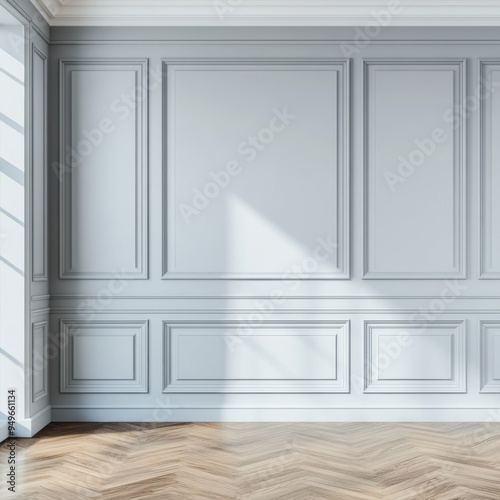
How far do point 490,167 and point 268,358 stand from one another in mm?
2057

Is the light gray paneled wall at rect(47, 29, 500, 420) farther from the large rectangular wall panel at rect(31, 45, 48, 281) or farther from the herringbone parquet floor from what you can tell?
the herringbone parquet floor

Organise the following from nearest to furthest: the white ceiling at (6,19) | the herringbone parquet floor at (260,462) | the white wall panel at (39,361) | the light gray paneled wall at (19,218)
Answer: the herringbone parquet floor at (260,462), the white ceiling at (6,19), the light gray paneled wall at (19,218), the white wall panel at (39,361)

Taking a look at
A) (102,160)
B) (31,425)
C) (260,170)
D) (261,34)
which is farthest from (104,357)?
(261,34)

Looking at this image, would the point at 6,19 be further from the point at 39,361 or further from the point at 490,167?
the point at 490,167

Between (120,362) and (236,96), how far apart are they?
6.68ft

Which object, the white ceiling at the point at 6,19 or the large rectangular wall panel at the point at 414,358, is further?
the large rectangular wall panel at the point at 414,358

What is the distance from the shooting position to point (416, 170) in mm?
4445

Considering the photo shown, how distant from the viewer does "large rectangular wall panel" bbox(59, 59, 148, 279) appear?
4.44 meters

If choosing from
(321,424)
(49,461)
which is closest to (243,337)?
(321,424)

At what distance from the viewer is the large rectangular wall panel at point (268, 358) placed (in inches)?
174

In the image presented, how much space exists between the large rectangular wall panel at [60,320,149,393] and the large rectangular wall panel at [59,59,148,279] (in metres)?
0.45

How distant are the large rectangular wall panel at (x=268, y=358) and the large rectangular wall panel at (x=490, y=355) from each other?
0.96 m

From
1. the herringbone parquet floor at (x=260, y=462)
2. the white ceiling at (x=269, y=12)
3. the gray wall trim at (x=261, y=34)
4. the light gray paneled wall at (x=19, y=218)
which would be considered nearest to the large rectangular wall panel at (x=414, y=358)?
the herringbone parquet floor at (x=260, y=462)

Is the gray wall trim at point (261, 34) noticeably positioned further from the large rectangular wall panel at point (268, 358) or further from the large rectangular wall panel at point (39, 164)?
the large rectangular wall panel at point (268, 358)
